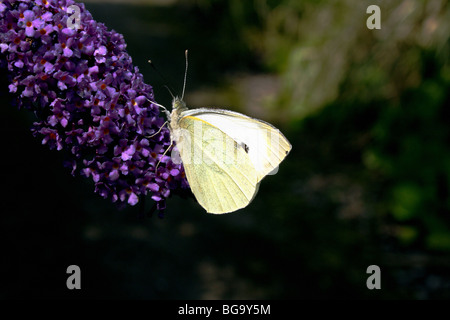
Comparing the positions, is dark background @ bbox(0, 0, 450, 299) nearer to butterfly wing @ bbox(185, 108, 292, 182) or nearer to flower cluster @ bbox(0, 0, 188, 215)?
butterfly wing @ bbox(185, 108, 292, 182)

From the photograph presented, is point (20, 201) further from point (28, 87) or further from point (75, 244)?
point (28, 87)

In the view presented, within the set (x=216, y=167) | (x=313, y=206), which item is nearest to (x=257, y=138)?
(x=216, y=167)

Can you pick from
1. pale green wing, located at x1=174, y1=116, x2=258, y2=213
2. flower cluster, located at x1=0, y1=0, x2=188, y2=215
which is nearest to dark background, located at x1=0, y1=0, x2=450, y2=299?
pale green wing, located at x1=174, y1=116, x2=258, y2=213

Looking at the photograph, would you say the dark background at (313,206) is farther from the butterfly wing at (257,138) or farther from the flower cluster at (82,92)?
the flower cluster at (82,92)

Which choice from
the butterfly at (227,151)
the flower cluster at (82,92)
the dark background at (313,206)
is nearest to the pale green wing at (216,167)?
the butterfly at (227,151)

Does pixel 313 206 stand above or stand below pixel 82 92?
above

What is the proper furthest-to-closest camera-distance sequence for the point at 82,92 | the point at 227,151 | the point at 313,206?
the point at 313,206 → the point at 227,151 → the point at 82,92

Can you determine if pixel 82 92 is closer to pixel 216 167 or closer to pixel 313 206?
pixel 216 167

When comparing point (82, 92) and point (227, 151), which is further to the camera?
point (227, 151)
